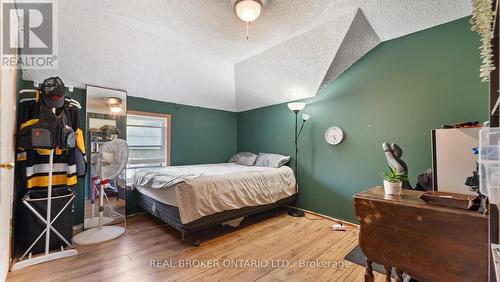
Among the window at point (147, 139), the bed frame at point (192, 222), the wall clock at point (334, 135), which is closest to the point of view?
the bed frame at point (192, 222)

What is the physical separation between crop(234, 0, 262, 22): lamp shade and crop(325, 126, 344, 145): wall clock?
6.66ft

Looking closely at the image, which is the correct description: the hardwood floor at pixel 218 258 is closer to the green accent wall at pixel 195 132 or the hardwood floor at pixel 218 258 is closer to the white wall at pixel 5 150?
the white wall at pixel 5 150

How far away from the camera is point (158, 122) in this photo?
3818mm

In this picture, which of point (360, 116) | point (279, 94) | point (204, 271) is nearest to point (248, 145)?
point (279, 94)

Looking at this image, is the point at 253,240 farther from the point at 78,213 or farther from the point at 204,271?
the point at 78,213

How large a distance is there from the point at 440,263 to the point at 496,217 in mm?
454

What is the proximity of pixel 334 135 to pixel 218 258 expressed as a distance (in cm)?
239

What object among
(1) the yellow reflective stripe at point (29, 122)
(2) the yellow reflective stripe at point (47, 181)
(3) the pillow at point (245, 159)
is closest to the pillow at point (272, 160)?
(3) the pillow at point (245, 159)

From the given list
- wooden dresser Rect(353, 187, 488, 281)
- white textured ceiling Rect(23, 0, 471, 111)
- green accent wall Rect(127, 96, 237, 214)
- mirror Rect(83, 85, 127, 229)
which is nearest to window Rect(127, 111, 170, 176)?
green accent wall Rect(127, 96, 237, 214)

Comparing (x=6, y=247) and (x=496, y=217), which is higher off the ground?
(x=496, y=217)

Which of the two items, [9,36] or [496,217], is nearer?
[496,217]

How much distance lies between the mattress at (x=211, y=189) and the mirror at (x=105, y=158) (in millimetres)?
380

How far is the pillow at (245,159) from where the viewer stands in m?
4.07

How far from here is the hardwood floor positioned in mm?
1755
